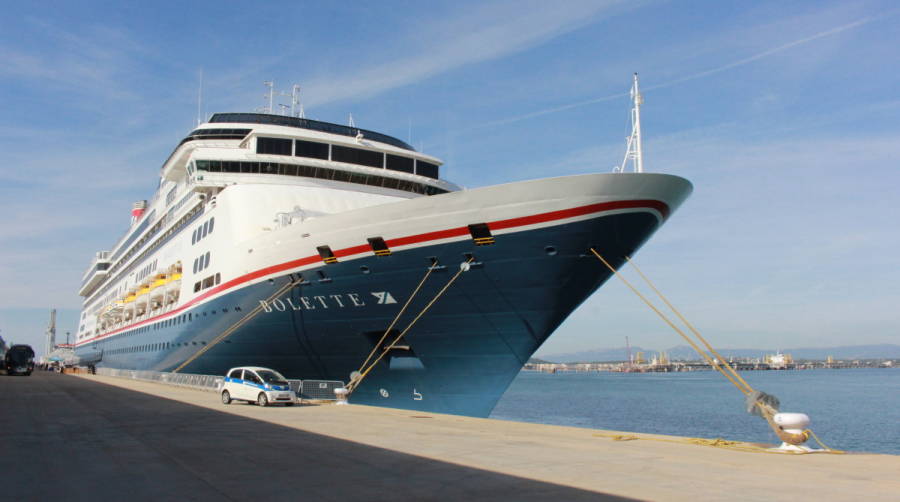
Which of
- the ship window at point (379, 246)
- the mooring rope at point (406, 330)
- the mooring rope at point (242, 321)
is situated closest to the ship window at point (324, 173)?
the mooring rope at point (242, 321)

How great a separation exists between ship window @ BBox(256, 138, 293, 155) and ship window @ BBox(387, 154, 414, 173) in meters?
4.13

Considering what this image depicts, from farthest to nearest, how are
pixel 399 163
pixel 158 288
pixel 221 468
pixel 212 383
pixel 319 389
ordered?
1. pixel 158 288
2. pixel 399 163
3. pixel 212 383
4. pixel 319 389
5. pixel 221 468

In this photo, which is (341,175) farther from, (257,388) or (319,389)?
(257,388)

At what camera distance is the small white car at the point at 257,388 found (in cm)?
1920

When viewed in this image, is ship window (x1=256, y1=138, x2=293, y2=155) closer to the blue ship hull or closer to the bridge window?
the bridge window

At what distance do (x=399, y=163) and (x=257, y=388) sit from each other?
11958 mm

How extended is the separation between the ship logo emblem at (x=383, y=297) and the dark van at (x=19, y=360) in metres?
47.1

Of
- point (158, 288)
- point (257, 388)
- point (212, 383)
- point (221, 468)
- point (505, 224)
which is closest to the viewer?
point (221, 468)

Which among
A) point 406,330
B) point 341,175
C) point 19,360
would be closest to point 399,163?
point 341,175

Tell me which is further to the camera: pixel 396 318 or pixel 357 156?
pixel 357 156

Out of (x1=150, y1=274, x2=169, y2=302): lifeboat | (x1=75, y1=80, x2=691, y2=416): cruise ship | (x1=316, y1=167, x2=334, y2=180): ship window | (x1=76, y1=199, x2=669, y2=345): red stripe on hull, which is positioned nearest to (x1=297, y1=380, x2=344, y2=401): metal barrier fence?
(x1=75, y1=80, x2=691, y2=416): cruise ship

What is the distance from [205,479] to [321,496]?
191 centimetres

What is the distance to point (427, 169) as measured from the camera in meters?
28.7

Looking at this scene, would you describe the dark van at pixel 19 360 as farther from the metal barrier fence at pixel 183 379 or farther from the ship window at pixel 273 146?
the ship window at pixel 273 146
